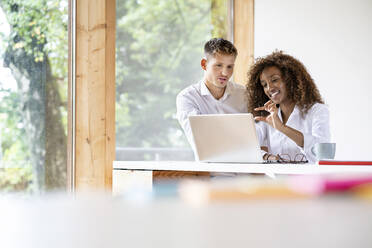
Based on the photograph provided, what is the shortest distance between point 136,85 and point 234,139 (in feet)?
9.29

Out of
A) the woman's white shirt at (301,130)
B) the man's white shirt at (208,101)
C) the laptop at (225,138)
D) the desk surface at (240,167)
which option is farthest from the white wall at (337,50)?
the desk surface at (240,167)

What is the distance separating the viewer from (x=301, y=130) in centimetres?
252

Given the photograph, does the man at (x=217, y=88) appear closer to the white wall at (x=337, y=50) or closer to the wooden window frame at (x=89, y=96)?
the wooden window frame at (x=89, y=96)

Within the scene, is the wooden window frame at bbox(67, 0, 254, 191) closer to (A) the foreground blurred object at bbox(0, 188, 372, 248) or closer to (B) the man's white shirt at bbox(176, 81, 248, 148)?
(B) the man's white shirt at bbox(176, 81, 248, 148)

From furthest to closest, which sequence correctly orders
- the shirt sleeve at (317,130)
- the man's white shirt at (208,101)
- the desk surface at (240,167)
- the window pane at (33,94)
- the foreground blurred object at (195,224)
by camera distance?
the man's white shirt at (208,101) → the window pane at (33,94) → the shirt sleeve at (317,130) → the desk surface at (240,167) → the foreground blurred object at (195,224)

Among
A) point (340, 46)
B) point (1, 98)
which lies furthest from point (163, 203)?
point (340, 46)

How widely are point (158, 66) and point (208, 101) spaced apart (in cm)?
208

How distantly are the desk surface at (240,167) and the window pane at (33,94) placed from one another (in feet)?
2.03

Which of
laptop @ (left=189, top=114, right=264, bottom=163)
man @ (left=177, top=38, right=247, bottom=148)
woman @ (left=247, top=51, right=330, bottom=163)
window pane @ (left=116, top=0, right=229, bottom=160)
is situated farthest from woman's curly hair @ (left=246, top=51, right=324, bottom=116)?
window pane @ (left=116, top=0, right=229, bottom=160)

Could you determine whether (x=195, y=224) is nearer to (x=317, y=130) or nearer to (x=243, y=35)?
(x=317, y=130)

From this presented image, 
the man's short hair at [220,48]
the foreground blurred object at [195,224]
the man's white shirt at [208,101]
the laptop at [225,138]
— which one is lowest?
the laptop at [225,138]

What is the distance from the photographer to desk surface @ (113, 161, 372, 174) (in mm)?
1396

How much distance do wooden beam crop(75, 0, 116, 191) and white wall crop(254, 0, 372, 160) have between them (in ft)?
6.40

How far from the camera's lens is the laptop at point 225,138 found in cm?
187
